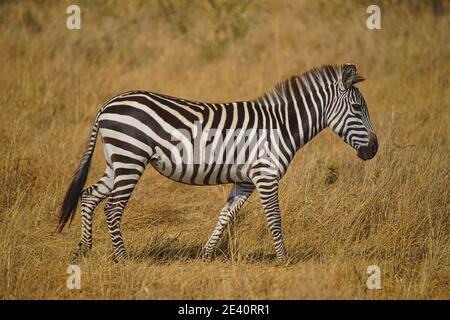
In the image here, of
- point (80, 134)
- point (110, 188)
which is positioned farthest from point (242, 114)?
point (80, 134)

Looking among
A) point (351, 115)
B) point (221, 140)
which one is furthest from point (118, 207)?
point (351, 115)

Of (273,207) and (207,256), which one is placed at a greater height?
(273,207)

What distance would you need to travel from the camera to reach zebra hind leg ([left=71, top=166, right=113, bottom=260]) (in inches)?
232

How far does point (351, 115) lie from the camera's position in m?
6.05

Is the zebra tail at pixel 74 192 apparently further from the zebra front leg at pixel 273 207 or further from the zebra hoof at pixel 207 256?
the zebra front leg at pixel 273 207

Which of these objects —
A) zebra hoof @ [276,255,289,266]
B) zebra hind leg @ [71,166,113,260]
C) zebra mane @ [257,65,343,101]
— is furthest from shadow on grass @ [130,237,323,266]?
zebra mane @ [257,65,343,101]

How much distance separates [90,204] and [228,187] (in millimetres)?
2365

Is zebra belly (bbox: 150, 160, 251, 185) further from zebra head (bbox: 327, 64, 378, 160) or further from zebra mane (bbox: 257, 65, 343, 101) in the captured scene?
zebra head (bbox: 327, 64, 378, 160)

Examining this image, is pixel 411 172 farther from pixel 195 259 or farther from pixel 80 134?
pixel 80 134

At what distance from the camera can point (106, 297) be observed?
5.04 metres

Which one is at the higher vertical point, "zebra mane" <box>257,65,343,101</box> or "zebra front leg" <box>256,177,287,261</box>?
"zebra mane" <box>257,65,343,101</box>

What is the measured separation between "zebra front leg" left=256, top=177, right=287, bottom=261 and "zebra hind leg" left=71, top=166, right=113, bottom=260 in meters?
1.35

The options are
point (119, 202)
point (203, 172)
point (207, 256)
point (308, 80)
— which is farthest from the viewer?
point (308, 80)

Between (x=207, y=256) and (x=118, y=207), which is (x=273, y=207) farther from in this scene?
(x=118, y=207)
